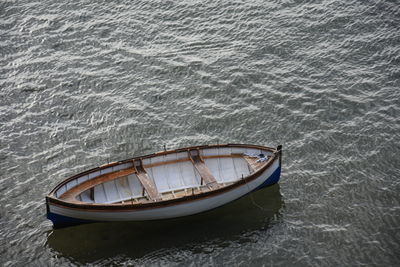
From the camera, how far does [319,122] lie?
38.7 m

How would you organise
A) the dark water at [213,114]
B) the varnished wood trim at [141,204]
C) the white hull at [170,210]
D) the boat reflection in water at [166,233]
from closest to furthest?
1. the varnished wood trim at [141,204]
2. the white hull at [170,210]
3. the boat reflection in water at [166,233]
4. the dark water at [213,114]

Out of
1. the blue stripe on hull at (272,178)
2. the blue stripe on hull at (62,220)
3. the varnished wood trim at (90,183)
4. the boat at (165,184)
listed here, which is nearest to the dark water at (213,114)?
the blue stripe on hull at (272,178)

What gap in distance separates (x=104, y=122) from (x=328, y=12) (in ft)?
66.5

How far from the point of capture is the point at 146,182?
32625mm

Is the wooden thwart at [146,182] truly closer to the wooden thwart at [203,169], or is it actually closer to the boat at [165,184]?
the boat at [165,184]

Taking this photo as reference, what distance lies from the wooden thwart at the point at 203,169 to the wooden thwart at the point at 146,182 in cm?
266

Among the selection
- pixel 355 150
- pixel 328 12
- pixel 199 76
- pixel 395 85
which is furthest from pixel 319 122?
pixel 328 12

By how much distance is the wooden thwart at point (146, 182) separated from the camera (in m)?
31.9

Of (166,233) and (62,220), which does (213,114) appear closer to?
(166,233)

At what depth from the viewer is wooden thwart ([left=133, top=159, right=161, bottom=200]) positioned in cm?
3188


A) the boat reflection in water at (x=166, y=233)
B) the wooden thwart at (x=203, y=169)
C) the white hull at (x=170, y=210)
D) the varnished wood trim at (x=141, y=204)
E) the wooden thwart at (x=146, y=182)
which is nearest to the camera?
the varnished wood trim at (x=141, y=204)

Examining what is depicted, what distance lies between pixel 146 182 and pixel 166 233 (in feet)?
9.75

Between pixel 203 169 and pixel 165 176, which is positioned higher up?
pixel 203 169

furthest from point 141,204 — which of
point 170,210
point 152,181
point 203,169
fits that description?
point 203,169
